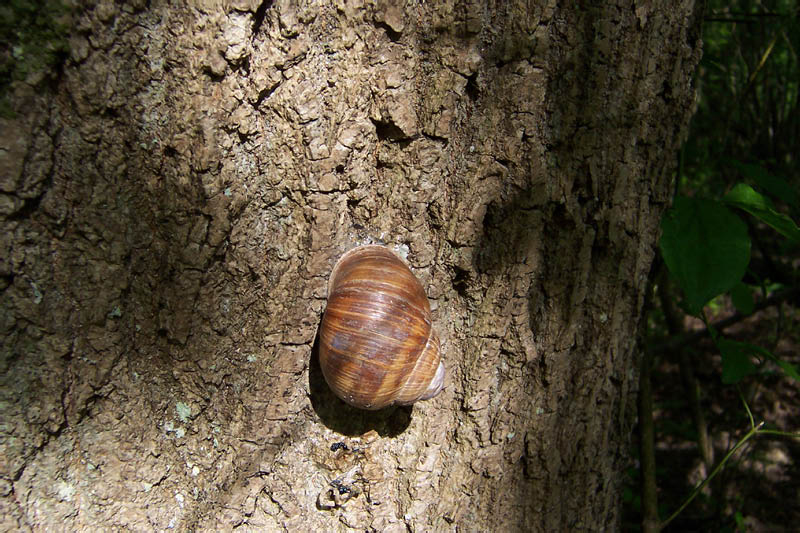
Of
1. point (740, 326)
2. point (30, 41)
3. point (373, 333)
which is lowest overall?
point (740, 326)

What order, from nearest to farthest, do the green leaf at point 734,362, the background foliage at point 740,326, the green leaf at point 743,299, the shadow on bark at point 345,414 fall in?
1. the shadow on bark at point 345,414
2. the green leaf at point 734,362
3. the green leaf at point 743,299
4. the background foliage at point 740,326

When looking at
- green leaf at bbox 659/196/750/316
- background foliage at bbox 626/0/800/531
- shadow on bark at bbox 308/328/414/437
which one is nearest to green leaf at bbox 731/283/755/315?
background foliage at bbox 626/0/800/531

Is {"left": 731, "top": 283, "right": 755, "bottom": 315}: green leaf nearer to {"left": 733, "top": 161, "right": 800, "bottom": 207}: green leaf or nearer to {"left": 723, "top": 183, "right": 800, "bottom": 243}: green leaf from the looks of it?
{"left": 733, "top": 161, "right": 800, "bottom": 207}: green leaf

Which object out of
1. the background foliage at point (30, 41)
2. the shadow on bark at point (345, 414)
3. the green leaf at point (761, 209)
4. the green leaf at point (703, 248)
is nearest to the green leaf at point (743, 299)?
the green leaf at point (761, 209)

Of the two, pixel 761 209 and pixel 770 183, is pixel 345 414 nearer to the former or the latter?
pixel 761 209

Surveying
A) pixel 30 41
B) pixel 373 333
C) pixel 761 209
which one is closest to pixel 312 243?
pixel 373 333

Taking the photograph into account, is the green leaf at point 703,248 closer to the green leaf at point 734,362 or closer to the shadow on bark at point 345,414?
the green leaf at point 734,362
